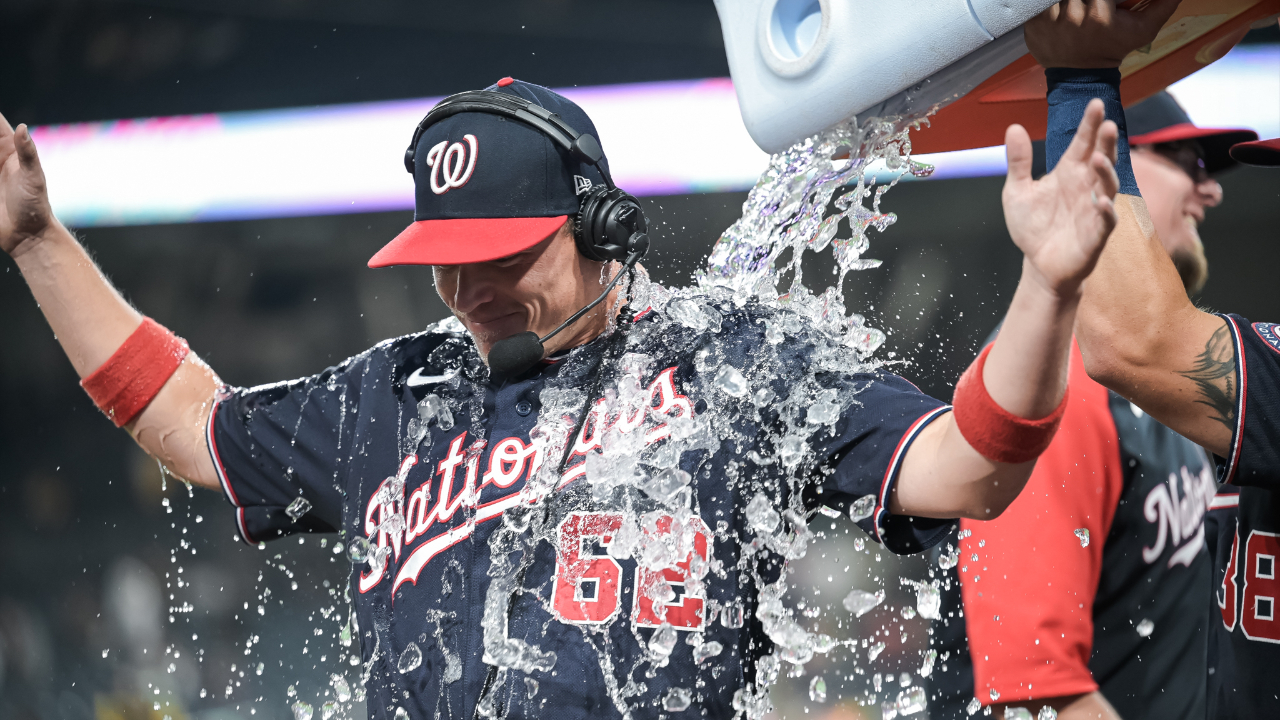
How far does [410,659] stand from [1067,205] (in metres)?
0.97

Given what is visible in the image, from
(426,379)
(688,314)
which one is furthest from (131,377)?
(688,314)

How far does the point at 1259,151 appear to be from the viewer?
1543 mm

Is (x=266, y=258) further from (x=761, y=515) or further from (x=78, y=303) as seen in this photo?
(x=761, y=515)

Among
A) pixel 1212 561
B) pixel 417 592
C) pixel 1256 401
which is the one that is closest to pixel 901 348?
pixel 1212 561

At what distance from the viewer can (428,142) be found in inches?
56.9

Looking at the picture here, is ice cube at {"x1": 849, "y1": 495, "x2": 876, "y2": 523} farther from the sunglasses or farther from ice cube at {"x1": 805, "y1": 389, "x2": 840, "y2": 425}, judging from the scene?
the sunglasses

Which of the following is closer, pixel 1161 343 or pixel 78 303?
pixel 1161 343

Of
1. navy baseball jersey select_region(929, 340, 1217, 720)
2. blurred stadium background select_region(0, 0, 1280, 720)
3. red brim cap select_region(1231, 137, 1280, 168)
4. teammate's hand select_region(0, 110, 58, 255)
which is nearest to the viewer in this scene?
red brim cap select_region(1231, 137, 1280, 168)

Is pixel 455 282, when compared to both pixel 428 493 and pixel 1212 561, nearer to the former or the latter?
pixel 428 493

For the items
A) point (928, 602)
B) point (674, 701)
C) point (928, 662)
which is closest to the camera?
point (674, 701)

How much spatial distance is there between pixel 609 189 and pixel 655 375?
290 mm

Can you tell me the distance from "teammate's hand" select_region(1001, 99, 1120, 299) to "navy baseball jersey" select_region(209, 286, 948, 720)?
0.28 meters

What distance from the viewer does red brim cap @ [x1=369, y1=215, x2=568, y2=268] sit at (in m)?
1.32

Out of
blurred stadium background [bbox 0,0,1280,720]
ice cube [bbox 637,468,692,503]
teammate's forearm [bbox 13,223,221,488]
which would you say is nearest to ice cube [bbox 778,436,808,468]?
ice cube [bbox 637,468,692,503]
